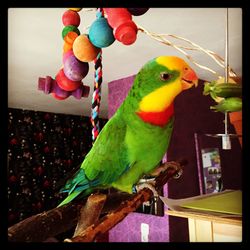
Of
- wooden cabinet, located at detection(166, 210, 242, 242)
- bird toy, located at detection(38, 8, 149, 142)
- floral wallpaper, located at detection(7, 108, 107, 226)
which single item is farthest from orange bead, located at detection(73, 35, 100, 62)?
wooden cabinet, located at detection(166, 210, 242, 242)

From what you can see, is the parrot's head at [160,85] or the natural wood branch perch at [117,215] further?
the parrot's head at [160,85]

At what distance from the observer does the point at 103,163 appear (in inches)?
17.5

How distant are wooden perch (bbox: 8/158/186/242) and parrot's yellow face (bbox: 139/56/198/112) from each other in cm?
14

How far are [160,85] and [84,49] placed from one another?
0.12 m

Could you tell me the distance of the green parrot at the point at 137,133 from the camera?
431 millimetres

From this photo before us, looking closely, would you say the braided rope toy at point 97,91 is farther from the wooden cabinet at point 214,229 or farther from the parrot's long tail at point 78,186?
the wooden cabinet at point 214,229

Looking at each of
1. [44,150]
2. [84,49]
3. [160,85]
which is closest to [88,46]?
[84,49]

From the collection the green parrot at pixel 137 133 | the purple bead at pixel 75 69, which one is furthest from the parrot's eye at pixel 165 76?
the purple bead at pixel 75 69

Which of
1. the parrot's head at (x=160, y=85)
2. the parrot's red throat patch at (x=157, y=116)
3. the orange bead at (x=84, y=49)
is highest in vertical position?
the orange bead at (x=84, y=49)

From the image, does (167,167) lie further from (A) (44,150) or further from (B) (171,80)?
(A) (44,150)

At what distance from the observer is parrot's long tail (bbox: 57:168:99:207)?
0.42 m

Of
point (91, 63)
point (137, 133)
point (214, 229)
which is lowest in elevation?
point (214, 229)

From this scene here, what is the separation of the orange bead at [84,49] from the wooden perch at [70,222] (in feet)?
0.60
